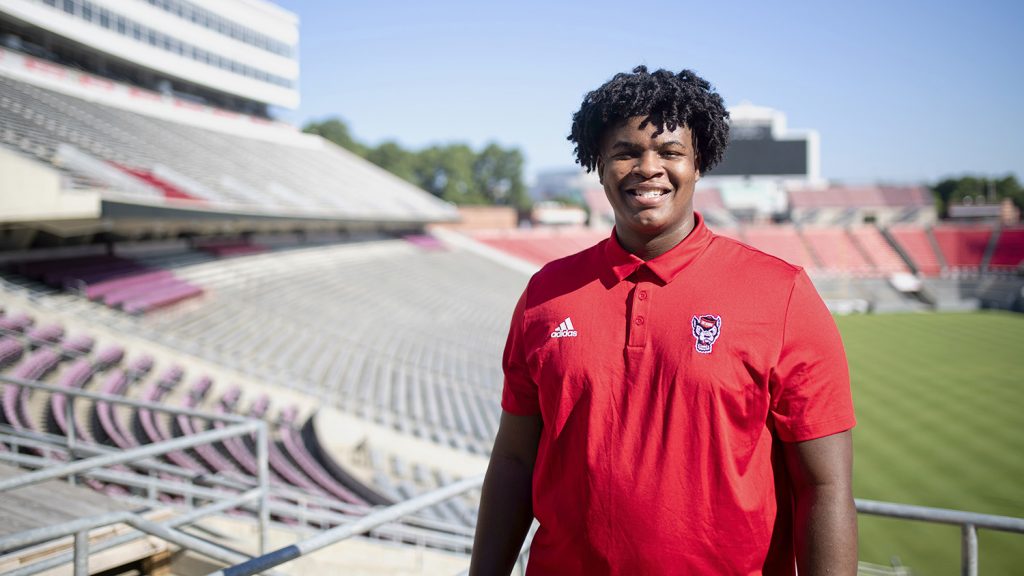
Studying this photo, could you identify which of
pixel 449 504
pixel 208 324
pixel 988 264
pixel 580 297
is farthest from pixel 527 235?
pixel 580 297

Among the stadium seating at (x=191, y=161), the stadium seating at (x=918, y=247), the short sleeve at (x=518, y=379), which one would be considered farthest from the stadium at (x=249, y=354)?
the stadium seating at (x=918, y=247)

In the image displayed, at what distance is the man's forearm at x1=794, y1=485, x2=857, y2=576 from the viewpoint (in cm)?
125

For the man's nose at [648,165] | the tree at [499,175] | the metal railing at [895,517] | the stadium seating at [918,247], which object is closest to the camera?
the man's nose at [648,165]

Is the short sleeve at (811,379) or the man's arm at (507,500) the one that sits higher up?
the short sleeve at (811,379)

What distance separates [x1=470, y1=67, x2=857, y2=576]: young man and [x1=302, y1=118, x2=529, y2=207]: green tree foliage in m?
63.4

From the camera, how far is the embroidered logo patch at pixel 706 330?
4.23 feet

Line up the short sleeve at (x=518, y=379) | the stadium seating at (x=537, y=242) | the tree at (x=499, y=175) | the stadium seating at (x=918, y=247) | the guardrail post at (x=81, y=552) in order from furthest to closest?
the tree at (x=499, y=175), the stadium seating at (x=918, y=247), the stadium seating at (x=537, y=242), the guardrail post at (x=81, y=552), the short sleeve at (x=518, y=379)

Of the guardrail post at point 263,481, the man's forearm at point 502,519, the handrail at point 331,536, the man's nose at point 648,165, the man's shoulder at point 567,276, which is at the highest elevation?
the man's nose at point 648,165

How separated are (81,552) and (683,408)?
209 centimetres

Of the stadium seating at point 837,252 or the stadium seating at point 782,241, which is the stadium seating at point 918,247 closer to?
the stadium seating at point 837,252

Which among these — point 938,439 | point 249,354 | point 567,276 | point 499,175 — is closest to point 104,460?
point 567,276

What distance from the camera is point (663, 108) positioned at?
56.3 inches

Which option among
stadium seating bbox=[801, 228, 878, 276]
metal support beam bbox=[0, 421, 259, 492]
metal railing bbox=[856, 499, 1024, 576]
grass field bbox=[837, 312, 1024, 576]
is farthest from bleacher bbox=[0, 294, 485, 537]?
stadium seating bbox=[801, 228, 878, 276]

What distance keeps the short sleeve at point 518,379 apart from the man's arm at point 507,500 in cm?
3
